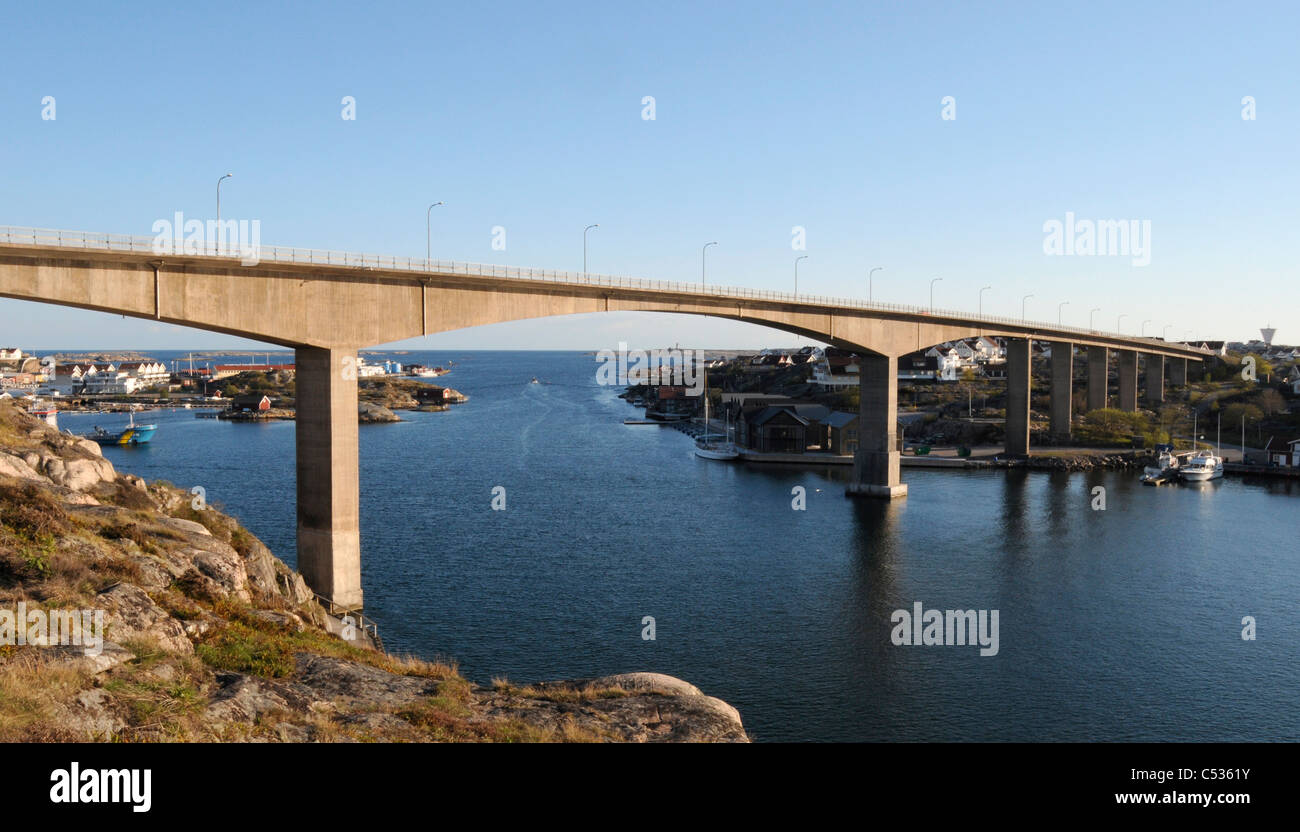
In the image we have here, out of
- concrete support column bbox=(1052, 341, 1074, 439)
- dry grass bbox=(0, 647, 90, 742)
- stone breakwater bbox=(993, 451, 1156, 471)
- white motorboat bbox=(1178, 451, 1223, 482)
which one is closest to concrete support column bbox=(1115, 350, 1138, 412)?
concrete support column bbox=(1052, 341, 1074, 439)

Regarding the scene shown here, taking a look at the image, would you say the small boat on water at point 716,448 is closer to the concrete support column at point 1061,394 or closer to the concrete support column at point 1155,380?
the concrete support column at point 1061,394

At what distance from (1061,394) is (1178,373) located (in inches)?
1836

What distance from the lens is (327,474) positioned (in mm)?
29766

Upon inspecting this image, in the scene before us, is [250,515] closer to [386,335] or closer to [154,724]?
[386,335]

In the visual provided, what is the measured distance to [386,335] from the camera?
3222cm

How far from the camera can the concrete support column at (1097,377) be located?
91.9 meters

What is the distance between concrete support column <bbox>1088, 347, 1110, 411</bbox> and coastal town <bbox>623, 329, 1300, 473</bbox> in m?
1.64

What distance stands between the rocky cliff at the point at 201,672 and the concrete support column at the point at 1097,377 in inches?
3461

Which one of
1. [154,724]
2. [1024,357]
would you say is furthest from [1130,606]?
[1024,357]

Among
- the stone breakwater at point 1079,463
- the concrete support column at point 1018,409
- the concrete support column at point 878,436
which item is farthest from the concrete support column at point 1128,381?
the concrete support column at point 878,436

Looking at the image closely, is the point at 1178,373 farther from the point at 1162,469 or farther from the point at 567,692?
the point at 567,692

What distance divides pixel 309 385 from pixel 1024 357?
2479 inches

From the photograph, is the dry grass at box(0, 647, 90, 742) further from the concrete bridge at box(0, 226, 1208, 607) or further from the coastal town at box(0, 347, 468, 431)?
the coastal town at box(0, 347, 468, 431)
